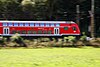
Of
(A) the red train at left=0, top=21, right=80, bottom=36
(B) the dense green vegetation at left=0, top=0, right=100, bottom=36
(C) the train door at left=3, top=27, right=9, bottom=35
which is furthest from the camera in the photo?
(B) the dense green vegetation at left=0, top=0, right=100, bottom=36

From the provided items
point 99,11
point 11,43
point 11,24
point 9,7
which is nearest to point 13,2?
point 9,7

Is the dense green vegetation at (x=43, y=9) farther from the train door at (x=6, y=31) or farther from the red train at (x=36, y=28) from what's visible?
the train door at (x=6, y=31)

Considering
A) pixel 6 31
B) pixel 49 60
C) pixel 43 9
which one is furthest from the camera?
pixel 43 9

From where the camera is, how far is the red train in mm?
46562

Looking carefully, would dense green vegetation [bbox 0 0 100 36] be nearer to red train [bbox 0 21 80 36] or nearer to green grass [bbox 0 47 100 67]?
red train [bbox 0 21 80 36]

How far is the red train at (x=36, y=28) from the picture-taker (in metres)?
46.6

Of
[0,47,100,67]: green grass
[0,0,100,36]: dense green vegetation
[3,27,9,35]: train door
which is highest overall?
[0,0,100,36]: dense green vegetation

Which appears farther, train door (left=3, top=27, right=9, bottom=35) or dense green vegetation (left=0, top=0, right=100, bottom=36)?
dense green vegetation (left=0, top=0, right=100, bottom=36)

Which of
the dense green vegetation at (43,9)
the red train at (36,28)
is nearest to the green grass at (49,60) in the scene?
the red train at (36,28)

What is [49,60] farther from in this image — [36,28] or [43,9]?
[43,9]

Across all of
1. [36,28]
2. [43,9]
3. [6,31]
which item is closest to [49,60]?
[6,31]

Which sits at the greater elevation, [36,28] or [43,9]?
[43,9]

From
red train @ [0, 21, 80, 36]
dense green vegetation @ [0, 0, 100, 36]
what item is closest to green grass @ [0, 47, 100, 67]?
red train @ [0, 21, 80, 36]

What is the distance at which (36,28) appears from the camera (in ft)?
156
